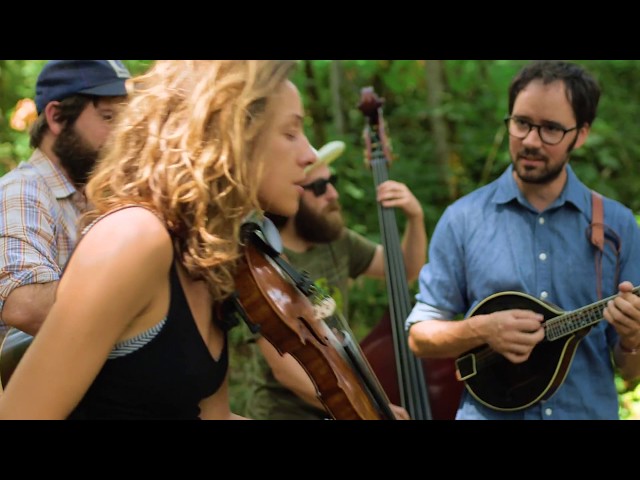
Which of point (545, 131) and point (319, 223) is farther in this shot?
point (319, 223)

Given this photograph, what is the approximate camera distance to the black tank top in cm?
134

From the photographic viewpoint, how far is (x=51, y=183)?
2373 millimetres

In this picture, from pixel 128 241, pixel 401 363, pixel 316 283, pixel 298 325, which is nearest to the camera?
pixel 128 241

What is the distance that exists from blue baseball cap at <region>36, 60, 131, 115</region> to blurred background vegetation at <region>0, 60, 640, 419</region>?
222 cm

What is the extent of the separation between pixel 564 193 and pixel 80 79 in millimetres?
1521

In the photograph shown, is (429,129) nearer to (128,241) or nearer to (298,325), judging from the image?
(298,325)

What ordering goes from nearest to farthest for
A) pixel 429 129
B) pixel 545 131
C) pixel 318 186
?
1. pixel 545 131
2. pixel 318 186
3. pixel 429 129

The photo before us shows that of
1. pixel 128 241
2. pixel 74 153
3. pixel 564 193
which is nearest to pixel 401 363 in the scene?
pixel 564 193

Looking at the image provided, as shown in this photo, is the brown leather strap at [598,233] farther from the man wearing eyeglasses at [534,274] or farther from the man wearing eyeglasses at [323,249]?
the man wearing eyeglasses at [323,249]

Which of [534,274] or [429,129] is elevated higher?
[534,274]

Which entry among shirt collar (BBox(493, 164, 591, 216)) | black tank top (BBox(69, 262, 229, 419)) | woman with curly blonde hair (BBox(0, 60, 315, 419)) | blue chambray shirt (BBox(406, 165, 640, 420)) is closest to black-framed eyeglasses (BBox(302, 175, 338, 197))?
blue chambray shirt (BBox(406, 165, 640, 420))

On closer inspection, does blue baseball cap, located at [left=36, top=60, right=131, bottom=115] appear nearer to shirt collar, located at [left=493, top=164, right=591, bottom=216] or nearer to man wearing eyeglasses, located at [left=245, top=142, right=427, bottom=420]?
man wearing eyeglasses, located at [left=245, top=142, right=427, bottom=420]
